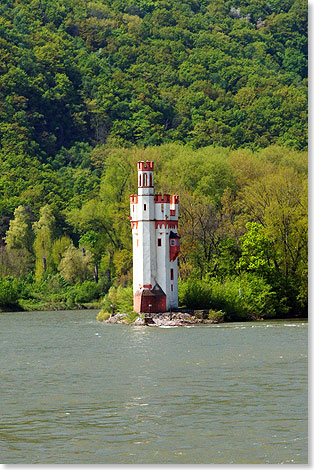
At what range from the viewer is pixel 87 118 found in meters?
150

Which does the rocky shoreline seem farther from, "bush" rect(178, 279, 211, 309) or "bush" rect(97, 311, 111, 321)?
"bush" rect(97, 311, 111, 321)

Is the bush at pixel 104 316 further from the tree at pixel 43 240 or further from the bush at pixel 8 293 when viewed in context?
the tree at pixel 43 240

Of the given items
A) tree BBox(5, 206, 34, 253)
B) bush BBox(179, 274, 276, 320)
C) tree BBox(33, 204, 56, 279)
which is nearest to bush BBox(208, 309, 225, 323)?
bush BBox(179, 274, 276, 320)

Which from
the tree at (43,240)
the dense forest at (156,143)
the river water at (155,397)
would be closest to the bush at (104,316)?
the dense forest at (156,143)

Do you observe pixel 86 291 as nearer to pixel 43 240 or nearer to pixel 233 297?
pixel 43 240

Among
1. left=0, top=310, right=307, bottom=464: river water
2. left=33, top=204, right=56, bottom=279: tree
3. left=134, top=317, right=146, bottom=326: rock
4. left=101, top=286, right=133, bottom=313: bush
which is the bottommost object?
→ left=0, top=310, right=307, bottom=464: river water

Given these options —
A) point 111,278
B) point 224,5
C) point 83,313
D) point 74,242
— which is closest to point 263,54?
point 224,5

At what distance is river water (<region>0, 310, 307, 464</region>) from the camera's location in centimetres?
2861

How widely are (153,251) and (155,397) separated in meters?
34.0

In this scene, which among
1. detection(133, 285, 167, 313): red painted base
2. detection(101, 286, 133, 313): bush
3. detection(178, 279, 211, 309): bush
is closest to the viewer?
detection(133, 285, 167, 313): red painted base

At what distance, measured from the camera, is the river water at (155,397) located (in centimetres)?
2861

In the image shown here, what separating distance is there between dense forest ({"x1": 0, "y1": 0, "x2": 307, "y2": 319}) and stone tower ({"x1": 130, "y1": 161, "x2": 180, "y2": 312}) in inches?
Answer: 104

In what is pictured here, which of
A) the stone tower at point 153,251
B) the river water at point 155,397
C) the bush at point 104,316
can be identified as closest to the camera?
the river water at point 155,397

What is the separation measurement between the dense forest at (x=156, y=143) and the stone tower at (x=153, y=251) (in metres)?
2.64
